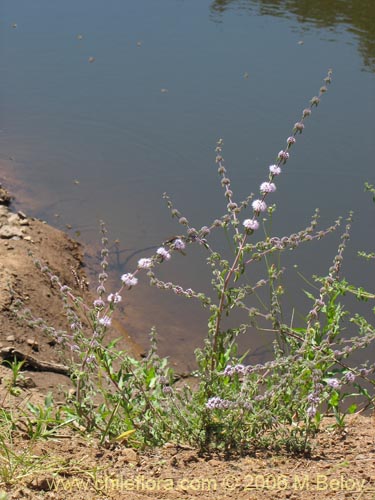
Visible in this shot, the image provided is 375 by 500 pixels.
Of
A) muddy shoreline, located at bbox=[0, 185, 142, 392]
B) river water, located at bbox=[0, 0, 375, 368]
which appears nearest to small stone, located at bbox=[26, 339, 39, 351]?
muddy shoreline, located at bbox=[0, 185, 142, 392]

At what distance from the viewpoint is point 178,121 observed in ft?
27.1

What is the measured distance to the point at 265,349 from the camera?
530cm

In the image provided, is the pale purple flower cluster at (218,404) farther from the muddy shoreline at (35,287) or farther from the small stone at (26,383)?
the small stone at (26,383)

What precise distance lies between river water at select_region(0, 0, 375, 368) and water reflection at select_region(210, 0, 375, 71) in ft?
0.11

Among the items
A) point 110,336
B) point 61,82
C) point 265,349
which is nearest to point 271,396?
Answer: point 265,349

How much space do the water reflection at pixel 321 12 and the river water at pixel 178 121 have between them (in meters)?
0.03

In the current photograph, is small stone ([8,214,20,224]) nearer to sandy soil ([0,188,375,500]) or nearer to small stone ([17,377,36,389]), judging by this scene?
small stone ([17,377,36,389])

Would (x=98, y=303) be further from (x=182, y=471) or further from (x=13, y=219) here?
(x=13, y=219)

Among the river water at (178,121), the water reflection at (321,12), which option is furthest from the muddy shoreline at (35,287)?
the water reflection at (321,12)

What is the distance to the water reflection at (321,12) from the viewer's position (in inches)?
427

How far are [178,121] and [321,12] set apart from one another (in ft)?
14.2

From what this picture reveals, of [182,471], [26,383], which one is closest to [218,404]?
[182,471]

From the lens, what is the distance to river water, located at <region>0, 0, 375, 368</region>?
639cm

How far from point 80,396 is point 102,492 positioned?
0.72m
